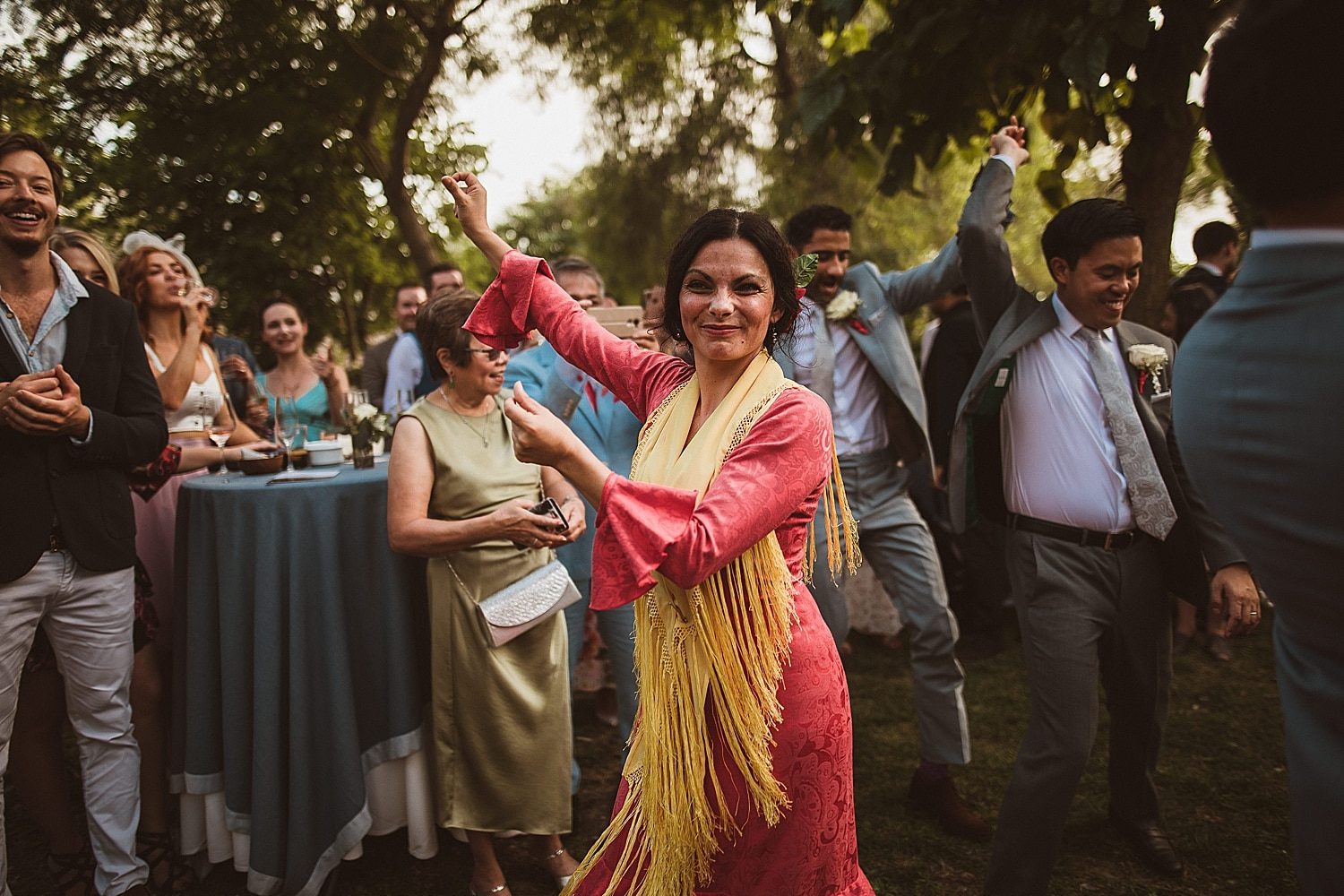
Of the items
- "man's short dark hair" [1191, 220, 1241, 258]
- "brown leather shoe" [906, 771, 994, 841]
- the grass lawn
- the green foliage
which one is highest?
the green foliage

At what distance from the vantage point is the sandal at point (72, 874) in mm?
2998

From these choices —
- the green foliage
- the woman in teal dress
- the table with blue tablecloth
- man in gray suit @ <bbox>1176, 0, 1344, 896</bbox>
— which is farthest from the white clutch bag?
the green foliage

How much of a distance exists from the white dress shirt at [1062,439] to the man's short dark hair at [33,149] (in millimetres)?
3203

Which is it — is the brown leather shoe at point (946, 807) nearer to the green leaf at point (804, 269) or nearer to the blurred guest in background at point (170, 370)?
the green leaf at point (804, 269)

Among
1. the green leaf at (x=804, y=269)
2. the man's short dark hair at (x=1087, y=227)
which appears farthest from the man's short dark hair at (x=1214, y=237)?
the green leaf at (x=804, y=269)

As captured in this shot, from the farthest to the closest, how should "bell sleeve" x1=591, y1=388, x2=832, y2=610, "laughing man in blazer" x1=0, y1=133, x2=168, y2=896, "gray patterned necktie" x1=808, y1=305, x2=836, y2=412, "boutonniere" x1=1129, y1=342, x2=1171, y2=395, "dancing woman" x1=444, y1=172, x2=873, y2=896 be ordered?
1. "gray patterned necktie" x1=808, y1=305, x2=836, y2=412
2. "boutonniere" x1=1129, y1=342, x2=1171, y2=395
3. "laughing man in blazer" x1=0, y1=133, x2=168, y2=896
4. "dancing woman" x1=444, y1=172, x2=873, y2=896
5. "bell sleeve" x1=591, y1=388, x2=832, y2=610

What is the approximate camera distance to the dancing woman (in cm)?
172

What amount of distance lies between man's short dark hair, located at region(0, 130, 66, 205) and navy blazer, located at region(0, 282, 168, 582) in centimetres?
34

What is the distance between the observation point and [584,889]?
1973 mm

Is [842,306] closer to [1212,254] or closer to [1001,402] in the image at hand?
[1001,402]

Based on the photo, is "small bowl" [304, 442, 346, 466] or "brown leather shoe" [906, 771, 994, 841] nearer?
"brown leather shoe" [906, 771, 994, 841]

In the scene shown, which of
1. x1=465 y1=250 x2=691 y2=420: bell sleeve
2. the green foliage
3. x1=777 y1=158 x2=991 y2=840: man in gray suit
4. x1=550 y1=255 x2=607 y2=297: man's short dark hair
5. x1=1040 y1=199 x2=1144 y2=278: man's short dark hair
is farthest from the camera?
the green foliage

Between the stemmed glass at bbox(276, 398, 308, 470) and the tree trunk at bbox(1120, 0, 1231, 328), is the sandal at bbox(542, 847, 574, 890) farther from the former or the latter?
the tree trunk at bbox(1120, 0, 1231, 328)

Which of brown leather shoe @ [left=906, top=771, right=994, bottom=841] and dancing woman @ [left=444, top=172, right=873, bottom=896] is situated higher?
dancing woman @ [left=444, top=172, right=873, bottom=896]
